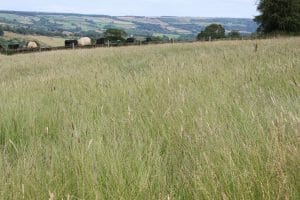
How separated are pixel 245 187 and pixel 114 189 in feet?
2.30

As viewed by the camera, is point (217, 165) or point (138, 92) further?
point (138, 92)

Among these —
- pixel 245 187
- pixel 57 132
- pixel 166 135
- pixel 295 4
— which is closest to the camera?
pixel 245 187

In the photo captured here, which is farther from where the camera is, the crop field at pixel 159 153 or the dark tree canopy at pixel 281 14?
the dark tree canopy at pixel 281 14

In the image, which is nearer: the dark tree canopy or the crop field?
the crop field

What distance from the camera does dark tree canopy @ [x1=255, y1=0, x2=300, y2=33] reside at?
45719 mm

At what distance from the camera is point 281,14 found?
46.3m

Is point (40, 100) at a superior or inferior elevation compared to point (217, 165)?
inferior

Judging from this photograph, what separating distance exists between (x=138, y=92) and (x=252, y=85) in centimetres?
138

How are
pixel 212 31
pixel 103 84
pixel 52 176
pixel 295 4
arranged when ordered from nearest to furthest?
pixel 52 176 < pixel 103 84 < pixel 295 4 < pixel 212 31

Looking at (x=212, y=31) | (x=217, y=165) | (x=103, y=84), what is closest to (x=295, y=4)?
(x=212, y=31)

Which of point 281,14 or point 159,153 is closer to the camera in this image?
point 159,153

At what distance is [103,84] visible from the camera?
20.8 feet

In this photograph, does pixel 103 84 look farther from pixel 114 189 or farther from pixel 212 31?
pixel 212 31

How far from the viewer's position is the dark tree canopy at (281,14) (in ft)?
150
